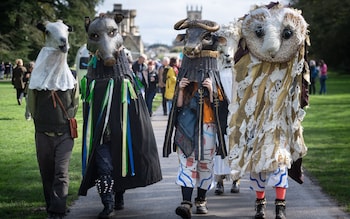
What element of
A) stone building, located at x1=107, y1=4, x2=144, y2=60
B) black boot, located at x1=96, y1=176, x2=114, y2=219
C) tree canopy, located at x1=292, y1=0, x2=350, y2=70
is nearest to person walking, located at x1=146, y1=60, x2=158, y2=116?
stone building, located at x1=107, y1=4, x2=144, y2=60

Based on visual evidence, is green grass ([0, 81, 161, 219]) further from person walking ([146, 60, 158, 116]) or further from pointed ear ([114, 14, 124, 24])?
person walking ([146, 60, 158, 116])

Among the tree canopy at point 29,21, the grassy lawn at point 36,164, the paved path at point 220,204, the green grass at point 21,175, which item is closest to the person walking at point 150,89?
the grassy lawn at point 36,164

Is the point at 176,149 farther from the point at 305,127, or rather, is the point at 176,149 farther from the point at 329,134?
the point at 305,127

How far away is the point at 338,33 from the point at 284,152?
56.5 meters

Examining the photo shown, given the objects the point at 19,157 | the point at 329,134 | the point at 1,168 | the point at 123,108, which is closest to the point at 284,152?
the point at 123,108

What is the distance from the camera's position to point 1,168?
1202 cm

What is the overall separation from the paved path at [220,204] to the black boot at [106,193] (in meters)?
0.22

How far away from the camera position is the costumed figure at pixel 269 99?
7.68 m

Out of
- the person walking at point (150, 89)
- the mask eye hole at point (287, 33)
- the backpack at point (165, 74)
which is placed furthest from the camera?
the person walking at point (150, 89)

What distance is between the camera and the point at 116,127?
8.24 meters

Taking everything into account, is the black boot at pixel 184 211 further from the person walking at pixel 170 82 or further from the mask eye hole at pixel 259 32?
the person walking at pixel 170 82

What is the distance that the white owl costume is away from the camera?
7.68 metres

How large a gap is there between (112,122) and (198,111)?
37.7 inches

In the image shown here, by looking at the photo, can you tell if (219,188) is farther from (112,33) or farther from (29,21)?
→ (29,21)
